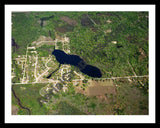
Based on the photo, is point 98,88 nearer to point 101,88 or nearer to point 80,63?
point 101,88

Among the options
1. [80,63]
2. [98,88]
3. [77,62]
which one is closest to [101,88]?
[98,88]

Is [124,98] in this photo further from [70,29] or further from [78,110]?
[70,29]

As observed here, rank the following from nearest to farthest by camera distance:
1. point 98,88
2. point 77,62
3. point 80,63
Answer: point 98,88 → point 80,63 → point 77,62

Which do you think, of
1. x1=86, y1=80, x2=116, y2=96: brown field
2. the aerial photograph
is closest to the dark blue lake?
the aerial photograph

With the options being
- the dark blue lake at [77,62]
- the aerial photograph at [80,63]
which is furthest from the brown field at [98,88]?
the dark blue lake at [77,62]

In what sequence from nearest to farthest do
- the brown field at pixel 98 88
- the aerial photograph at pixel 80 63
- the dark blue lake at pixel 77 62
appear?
1. the aerial photograph at pixel 80 63
2. the brown field at pixel 98 88
3. the dark blue lake at pixel 77 62

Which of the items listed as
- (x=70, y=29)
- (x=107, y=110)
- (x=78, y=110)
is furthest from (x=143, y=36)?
(x=78, y=110)

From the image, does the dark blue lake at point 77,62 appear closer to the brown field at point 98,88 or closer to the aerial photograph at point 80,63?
the aerial photograph at point 80,63
